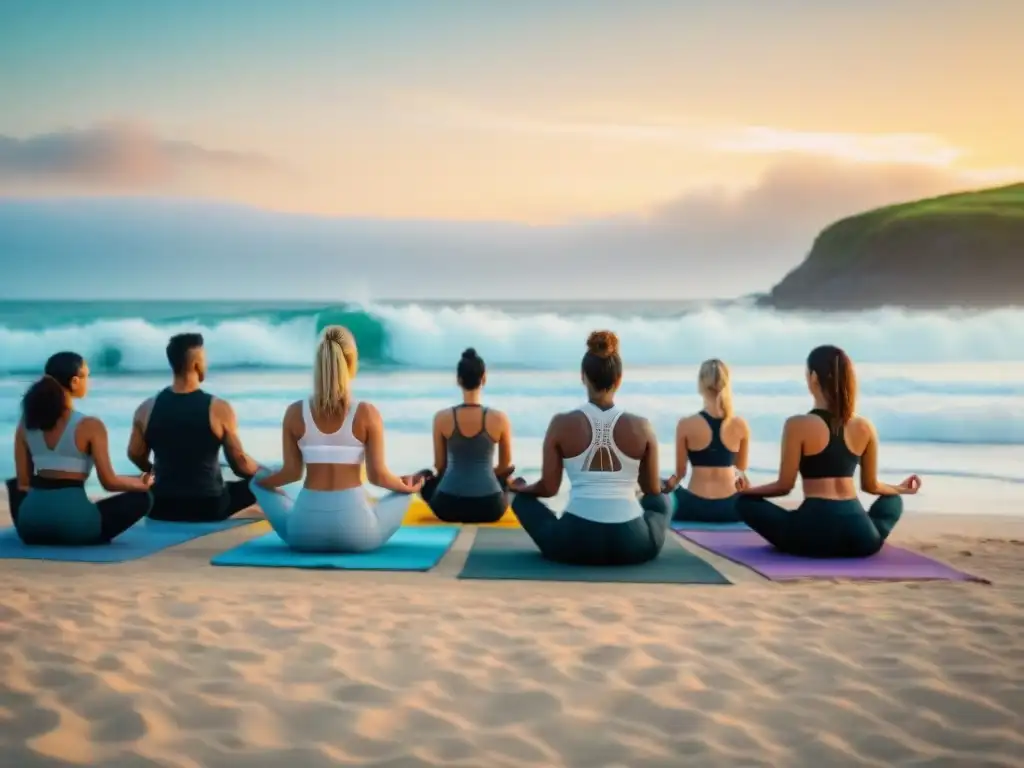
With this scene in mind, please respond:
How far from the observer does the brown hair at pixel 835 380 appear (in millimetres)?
4035

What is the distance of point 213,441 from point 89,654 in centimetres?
229

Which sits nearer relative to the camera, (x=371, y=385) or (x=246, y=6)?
(x=246, y=6)

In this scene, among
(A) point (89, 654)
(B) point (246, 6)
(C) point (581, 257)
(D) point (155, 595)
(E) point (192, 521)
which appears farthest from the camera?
(C) point (581, 257)

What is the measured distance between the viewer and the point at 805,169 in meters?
17.3

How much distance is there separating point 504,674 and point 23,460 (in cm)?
264

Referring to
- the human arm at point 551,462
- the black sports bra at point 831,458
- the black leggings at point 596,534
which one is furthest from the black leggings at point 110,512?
the black sports bra at point 831,458

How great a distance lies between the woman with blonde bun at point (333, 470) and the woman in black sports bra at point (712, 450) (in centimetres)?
171

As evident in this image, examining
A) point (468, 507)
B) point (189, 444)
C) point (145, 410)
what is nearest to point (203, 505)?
point (189, 444)

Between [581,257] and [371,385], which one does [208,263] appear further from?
[581,257]

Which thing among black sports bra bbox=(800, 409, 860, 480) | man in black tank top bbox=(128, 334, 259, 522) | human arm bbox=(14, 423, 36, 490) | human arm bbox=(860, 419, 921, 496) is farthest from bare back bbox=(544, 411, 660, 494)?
human arm bbox=(14, 423, 36, 490)

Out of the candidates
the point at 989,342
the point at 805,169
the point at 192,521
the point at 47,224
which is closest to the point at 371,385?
the point at 47,224

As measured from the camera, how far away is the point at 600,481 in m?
3.94

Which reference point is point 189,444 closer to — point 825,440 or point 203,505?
point 203,505

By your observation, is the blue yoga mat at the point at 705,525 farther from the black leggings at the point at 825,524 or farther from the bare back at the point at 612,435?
the bare back at the point at 612,435
